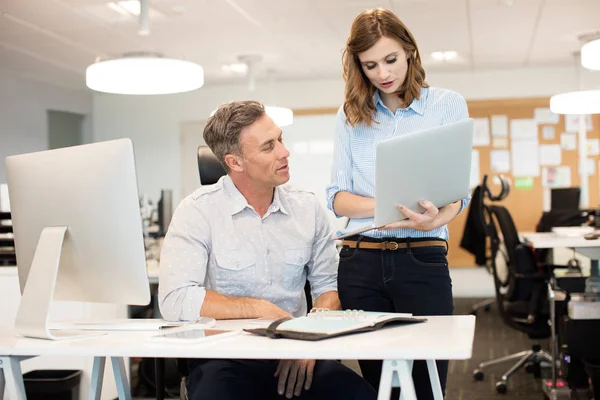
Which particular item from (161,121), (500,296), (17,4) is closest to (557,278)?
(500,296)

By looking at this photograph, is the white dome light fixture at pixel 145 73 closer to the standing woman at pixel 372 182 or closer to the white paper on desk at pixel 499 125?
the standing woman at pixel 372 182

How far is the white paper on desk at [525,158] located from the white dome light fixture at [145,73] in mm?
6060

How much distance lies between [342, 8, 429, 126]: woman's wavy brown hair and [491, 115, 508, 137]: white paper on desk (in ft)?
24.4

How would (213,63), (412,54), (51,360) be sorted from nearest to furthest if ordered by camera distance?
1. (412,54)
2. (51,360)
3. (213,63)

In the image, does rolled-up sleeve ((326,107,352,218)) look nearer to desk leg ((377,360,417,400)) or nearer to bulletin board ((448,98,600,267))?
desk leg ((377,360,417,400))

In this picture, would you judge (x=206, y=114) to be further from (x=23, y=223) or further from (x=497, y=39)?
(x=23, y=223)

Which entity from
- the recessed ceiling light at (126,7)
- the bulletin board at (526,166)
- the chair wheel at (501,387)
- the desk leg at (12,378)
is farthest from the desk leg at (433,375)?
the bulletin board at (526,166)

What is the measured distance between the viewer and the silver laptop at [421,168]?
1.70m

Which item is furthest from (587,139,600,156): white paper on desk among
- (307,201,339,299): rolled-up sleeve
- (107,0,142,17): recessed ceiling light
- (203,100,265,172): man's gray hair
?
(203,100,265,172): man's gray hair

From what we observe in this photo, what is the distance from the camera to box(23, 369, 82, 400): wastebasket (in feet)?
11.3

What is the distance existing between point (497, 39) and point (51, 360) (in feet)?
17.2

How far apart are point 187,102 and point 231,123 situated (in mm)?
7873

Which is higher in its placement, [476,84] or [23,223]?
[476,84]

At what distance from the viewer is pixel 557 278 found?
4.07 meters
